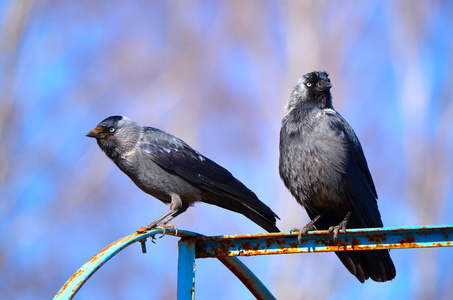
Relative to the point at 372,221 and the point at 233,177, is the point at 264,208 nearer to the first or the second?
the point at 233,177

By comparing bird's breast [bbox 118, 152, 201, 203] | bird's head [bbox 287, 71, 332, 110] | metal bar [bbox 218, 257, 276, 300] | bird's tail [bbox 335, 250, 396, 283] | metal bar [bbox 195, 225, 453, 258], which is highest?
bird's head [bbox 287, 71, 332, 110]

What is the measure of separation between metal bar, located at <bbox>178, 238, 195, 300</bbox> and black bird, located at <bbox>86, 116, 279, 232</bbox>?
1.50 metres

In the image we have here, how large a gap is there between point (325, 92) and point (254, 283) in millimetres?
2156

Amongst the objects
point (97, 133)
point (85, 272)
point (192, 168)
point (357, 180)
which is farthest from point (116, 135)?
point (85, 272)

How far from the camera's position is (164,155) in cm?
462

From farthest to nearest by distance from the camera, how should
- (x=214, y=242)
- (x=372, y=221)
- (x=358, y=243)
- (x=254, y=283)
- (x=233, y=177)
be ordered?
(x=233, y=177) < (x=372, y=221) < (x=254, y=283) < (x=214, y=242) < (x=358, y=243)

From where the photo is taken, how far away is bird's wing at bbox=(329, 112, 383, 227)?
414 cm

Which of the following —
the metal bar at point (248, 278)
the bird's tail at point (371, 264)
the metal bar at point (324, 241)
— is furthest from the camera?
the bird's tail at point (371, 264)

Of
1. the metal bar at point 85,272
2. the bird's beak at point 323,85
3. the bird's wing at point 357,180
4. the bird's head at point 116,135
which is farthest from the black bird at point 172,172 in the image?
the metal bar at point 85,272

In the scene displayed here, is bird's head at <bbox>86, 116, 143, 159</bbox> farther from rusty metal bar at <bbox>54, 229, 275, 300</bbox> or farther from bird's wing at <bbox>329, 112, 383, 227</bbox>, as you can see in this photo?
bird's wing at <bbox>329, 112, 383, 227</bbox>

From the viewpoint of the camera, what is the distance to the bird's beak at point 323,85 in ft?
15.3

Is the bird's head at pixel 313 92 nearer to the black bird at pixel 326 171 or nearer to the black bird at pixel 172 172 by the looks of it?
the black bird at pixel 326 171

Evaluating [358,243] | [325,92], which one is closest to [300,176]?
[325,92]

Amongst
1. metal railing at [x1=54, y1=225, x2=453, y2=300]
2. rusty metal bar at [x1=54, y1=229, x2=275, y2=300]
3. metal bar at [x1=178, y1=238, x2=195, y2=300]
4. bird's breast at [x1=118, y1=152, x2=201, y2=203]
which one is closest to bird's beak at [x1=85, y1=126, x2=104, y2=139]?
bird's breast at [x1=118, y1=152, x2=201, y2=203]
